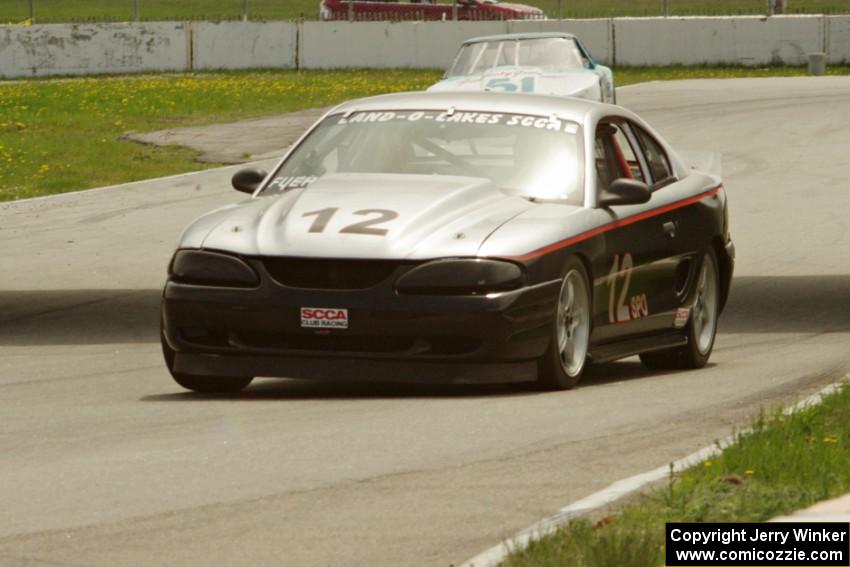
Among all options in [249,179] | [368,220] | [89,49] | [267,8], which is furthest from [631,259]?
[267,8]

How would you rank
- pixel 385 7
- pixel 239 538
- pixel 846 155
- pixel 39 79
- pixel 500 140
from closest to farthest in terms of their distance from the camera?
pixel 239 538, pixel 500 140, pixel 846 155, pixel 39 79, pixel 385 7

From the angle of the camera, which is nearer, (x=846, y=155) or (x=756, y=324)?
(x=756, y=324)

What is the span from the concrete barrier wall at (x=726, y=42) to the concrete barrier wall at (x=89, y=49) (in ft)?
35.1

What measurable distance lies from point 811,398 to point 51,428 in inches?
126

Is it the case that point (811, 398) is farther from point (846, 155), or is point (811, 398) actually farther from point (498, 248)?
point (846, 155)

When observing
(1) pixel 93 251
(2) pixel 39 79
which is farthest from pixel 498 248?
(2) pixel 39 79

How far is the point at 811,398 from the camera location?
803 centimetres

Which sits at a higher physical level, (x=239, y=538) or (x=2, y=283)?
(x=239, y=538)

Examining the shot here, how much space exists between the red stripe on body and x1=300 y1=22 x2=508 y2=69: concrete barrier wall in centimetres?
3460

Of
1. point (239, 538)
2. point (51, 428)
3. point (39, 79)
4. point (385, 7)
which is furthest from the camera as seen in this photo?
point (385, 7)

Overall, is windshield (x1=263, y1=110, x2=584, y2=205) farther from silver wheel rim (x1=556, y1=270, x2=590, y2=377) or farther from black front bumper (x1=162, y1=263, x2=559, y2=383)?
black front bumper (x1=162, y1=263, x2=559, y2=383)

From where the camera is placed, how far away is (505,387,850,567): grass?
16.2ft

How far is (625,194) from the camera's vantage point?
9.20m

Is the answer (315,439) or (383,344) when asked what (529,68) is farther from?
(315,439)
